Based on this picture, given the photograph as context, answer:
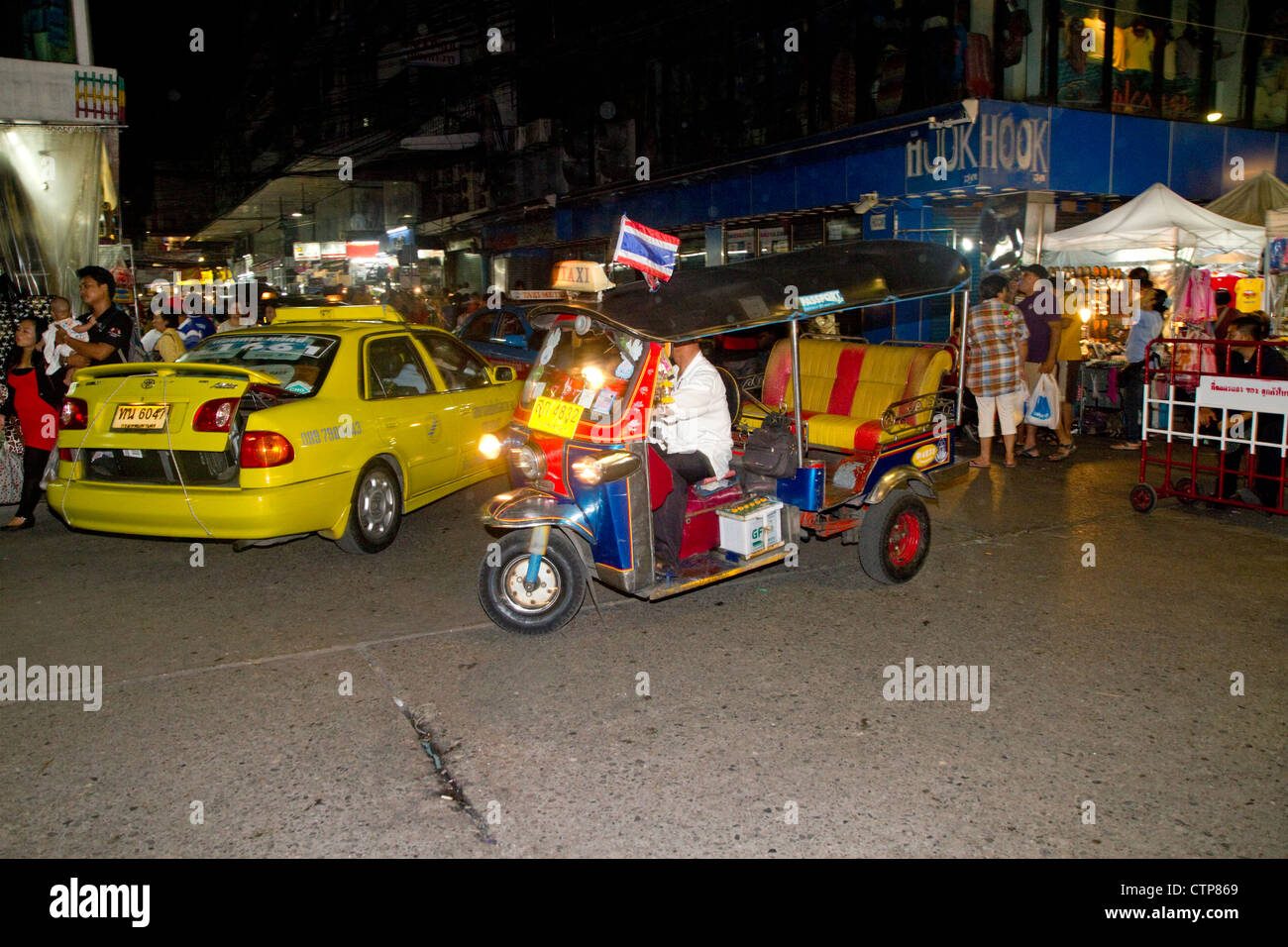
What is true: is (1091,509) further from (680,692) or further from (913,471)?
(680,692)

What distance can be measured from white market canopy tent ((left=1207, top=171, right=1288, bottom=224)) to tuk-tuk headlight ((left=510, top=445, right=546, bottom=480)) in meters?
11.9

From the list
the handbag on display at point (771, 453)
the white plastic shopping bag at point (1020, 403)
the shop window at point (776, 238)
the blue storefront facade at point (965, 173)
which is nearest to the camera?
the handbag on display at point (771, 453)

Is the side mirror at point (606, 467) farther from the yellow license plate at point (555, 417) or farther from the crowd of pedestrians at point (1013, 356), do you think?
the crowd of pedestrians at point (1013, 356)

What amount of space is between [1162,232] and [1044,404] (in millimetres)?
3113

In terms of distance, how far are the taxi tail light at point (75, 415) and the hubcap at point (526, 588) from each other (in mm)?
3400

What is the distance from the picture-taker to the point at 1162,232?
39.2 ft

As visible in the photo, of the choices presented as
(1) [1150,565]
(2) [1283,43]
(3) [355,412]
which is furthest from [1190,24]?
(3) [355,412]

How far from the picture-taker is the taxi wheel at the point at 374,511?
6902mm

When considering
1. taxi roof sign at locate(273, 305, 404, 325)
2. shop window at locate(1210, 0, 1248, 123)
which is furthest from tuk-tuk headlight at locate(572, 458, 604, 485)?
shop window at locate(1210, 0, 1248, 123)

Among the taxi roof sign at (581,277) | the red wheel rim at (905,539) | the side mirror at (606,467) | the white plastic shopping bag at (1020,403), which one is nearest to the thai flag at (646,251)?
the side mirror at (606,467)

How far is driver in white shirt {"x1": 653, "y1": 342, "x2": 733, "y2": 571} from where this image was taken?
5594 millimetres

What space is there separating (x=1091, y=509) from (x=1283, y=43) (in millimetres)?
14065

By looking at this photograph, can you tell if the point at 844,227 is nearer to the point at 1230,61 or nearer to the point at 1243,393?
the point at 1230,61

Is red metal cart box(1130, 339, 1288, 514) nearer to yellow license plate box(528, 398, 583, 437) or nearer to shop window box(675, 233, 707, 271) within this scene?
yellow license plate box(528, 398, 583, 437)
